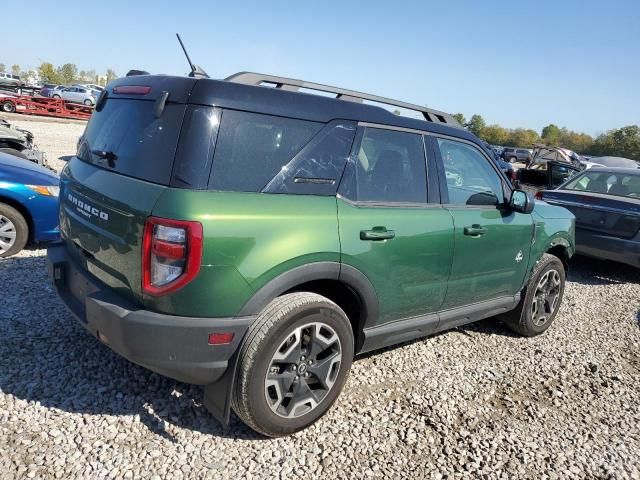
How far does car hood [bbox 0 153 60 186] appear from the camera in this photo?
4.85 metres

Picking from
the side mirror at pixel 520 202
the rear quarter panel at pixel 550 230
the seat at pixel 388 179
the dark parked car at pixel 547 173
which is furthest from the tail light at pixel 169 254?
the dark parked car at pixel 547 173

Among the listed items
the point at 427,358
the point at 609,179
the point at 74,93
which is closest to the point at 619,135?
the point at 74,93

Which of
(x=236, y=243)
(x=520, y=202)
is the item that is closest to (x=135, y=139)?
(x=236, y=243)

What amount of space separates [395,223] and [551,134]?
10850 cm

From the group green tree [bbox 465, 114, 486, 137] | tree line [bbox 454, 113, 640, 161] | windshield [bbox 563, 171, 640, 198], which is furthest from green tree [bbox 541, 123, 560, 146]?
windshield [bbox 563, 171, 640, 198]

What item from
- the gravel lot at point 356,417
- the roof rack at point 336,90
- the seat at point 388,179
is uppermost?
the roof rack at point 336,90

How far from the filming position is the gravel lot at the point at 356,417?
97.6 inches

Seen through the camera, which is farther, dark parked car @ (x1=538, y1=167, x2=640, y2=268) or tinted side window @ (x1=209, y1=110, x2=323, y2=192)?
dark parked car @ (x1=538, y1=167, x2=640, y2=268)

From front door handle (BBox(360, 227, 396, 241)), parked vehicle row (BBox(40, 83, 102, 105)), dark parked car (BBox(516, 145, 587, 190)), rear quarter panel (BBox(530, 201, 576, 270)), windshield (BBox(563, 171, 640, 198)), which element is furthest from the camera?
parked vehicle row (BBox(40, 83, 102, 105))

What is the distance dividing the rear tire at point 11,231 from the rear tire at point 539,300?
4.96 m

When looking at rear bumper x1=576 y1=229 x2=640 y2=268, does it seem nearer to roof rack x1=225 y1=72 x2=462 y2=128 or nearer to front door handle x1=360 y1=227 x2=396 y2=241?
roof rack x1=225 y1=72 x2=462 y2=128

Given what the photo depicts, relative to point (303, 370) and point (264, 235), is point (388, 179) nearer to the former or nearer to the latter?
point (264, 235)

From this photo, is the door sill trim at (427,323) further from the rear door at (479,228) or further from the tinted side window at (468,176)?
the tinted side window at (468,176)

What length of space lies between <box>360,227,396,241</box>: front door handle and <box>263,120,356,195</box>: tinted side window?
12.1 inches
